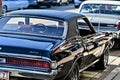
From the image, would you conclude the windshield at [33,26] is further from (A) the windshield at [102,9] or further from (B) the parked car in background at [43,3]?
(B) the parked car in background at [43,3]

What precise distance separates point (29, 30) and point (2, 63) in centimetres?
108

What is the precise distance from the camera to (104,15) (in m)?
13.8

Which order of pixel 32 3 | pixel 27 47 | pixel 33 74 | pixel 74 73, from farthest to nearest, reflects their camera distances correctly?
pixel 32 3 < pixel 74 73 < pixel 27 47 < pixel 33 74

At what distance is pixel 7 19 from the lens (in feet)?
25.5

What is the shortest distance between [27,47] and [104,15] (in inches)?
306

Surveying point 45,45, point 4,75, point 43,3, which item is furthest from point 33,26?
point 43,3

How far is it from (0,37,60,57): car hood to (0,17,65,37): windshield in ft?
1.95

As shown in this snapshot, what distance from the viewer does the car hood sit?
6301 mm

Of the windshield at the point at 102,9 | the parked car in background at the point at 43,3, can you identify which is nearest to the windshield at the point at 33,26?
the windshield at the point at 102,9

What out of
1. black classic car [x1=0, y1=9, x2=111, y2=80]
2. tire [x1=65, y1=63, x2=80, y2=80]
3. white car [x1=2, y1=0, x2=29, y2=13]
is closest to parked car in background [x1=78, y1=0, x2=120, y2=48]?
black classic car [x1=0, y1=9, x2=111, y2=80]

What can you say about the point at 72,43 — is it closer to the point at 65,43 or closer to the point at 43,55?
the point at 65,43

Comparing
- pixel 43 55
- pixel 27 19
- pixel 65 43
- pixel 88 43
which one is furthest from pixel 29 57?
pixel 88 43

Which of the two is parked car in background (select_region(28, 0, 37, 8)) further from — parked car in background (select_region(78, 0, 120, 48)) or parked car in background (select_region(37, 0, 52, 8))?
parked car in background (select_region(78, 0, 120, 48))

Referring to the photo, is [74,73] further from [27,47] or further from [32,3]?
[32,3]
